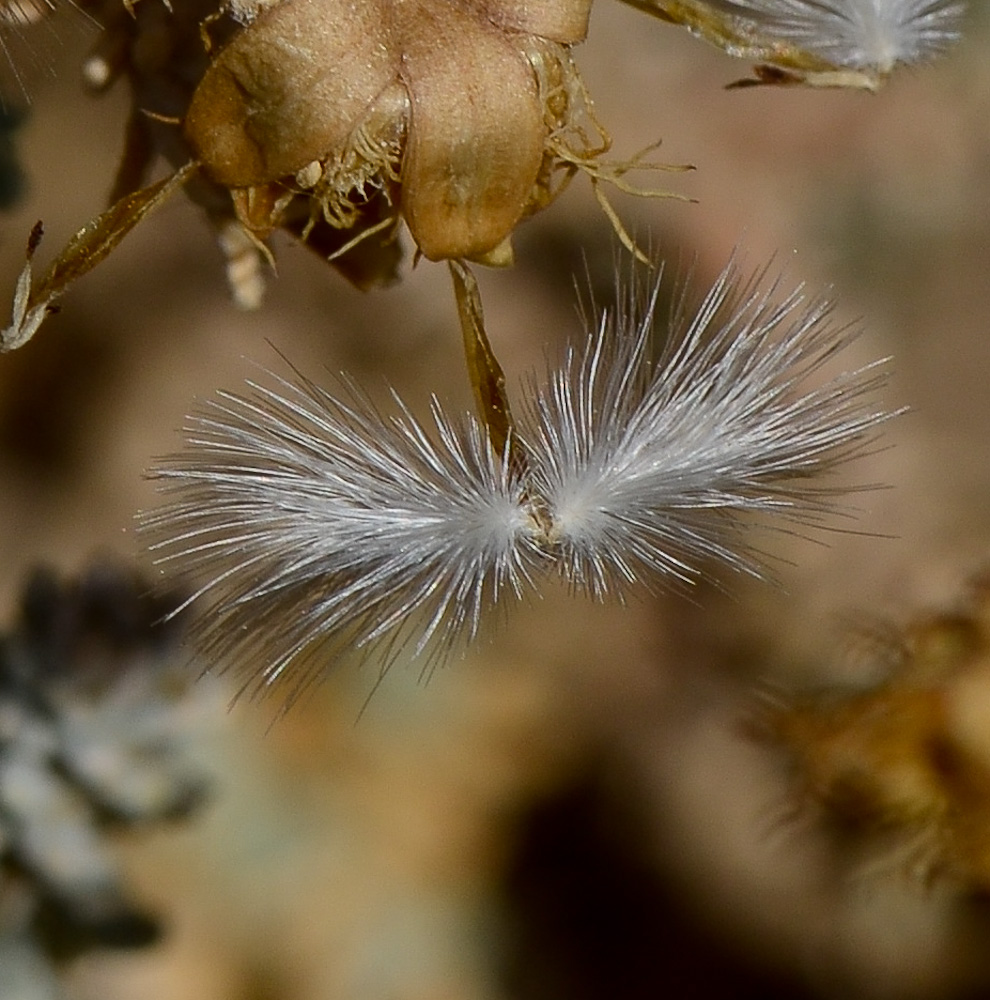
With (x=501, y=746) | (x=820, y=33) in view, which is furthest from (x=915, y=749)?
(x=820, y=33)

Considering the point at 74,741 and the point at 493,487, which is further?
the point at 74,741

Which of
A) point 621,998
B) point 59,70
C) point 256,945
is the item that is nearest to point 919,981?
point 621,998

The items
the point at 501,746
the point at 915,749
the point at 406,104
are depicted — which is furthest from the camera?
the point at 501,746

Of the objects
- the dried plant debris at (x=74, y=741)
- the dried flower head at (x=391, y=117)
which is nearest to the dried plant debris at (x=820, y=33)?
the dried flower head at (x=391, y=117)

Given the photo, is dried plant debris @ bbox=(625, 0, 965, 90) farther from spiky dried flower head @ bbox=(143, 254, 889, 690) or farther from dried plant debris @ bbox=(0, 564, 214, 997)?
dried plant debris @ bbox=(0, 564, 214, 997)

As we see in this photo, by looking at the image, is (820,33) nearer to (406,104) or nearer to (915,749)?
(406,104)

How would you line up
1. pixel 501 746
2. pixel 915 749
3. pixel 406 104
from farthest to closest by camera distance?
Answer: 1. pixel 501 746
2. pixel 915 749
3. pixel 406 104

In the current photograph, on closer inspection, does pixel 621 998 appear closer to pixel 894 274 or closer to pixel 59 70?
pixel 894 274

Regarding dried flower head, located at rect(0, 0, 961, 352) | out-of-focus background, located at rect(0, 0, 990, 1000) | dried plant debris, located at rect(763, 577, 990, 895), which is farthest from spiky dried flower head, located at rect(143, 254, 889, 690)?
out-of-focus background, located at rect(0, 0, 990, 1000)
